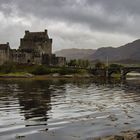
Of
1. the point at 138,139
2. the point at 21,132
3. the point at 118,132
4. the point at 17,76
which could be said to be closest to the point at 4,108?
the point at 21,132

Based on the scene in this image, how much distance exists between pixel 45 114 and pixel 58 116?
7.24 feet

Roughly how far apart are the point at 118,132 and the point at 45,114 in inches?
541

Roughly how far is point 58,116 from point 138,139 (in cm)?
1698

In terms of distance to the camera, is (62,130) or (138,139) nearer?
(138,139)

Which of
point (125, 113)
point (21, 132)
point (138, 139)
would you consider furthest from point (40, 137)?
point (125, 113)

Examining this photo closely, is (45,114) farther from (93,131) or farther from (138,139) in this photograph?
(138,139)

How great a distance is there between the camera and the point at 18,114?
147ft

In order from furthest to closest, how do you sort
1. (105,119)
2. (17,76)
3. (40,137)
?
(17,76) → (105,119) → (40,137)

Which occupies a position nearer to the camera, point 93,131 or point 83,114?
point 93,131

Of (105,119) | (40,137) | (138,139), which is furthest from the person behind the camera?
(105,119)

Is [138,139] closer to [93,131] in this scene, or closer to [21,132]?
[93,131]

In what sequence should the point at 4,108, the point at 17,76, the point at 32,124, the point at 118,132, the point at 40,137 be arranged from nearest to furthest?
the point at 40,137 < the point at 118,132 < the point at 32,124 < the point at 4,108 < the point at 17,76

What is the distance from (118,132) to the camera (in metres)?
34.2

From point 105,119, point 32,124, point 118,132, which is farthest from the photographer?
point 105,119
